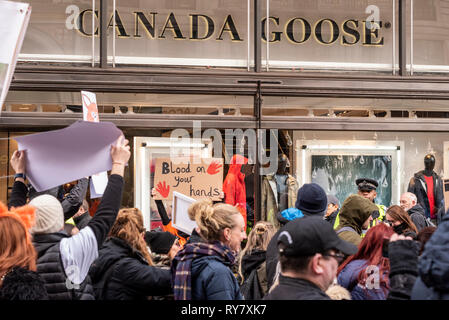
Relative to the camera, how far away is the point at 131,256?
4797 millimetres

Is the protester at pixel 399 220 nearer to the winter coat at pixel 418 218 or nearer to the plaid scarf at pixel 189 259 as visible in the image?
the winter coat at pixel 418 218

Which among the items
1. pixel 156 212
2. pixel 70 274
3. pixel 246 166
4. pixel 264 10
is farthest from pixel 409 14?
pixel 70 274

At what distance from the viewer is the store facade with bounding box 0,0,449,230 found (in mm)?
8852

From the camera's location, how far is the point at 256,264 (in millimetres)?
5480

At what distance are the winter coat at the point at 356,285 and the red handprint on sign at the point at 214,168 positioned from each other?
4.54 metres

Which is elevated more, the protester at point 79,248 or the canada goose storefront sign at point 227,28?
the canada goose storefront sign at point 227,28

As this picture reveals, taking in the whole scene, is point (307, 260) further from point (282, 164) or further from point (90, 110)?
point (282, 164)

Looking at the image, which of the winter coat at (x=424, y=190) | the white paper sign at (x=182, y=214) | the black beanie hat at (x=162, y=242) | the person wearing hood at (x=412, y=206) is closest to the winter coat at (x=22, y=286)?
the black beanie hat at (x=162, y=242)

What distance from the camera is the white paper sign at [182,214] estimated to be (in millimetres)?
6184

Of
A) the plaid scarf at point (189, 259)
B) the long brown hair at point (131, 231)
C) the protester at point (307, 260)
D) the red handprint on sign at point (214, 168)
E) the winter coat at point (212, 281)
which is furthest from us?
the red handprint on sign at point (214, 168)

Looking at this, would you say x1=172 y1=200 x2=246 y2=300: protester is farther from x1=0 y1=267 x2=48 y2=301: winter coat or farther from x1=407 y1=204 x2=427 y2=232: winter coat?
x1=407 y1=204 x2=427 y2=232: winter coat

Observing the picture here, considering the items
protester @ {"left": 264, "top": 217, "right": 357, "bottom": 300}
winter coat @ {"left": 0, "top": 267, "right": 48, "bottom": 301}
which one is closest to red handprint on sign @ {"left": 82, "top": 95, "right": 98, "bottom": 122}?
winter coat @ {"left": 0, "top": 267, "right": 48, "bottom": 301}

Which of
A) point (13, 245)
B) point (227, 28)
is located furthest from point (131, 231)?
point (227, 28)
